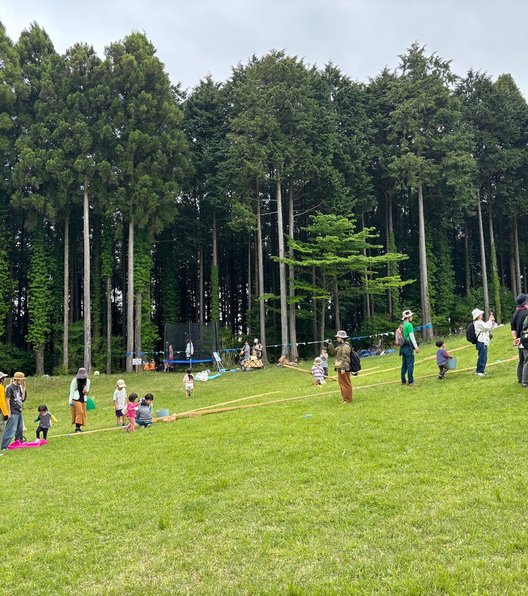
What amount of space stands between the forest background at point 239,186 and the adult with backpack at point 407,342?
54.4 ft

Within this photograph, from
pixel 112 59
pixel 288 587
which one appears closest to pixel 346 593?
pixel 288 587

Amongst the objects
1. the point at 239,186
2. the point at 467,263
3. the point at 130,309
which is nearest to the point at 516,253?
the point at 467,263

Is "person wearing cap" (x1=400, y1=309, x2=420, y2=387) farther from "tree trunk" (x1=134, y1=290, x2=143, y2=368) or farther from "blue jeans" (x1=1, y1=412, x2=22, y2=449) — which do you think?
"tree trunk" (x1=134, y1=290, x2=143, y2=368)

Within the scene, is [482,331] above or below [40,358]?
above

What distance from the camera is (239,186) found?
104 feet

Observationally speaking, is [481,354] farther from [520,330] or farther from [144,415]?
[144,415]

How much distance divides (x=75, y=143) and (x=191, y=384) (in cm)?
1792

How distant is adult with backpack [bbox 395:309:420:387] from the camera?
11.5 meters

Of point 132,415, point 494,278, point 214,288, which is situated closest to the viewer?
point 132,415


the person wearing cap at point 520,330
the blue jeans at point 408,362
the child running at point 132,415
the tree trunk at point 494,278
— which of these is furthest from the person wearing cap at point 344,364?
the tree trunk at point 494,278

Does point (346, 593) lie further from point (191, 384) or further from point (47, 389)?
point (47, 389)

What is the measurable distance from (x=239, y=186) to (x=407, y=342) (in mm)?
22299

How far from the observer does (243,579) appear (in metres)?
4.14

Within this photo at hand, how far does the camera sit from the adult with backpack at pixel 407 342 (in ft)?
37.6
